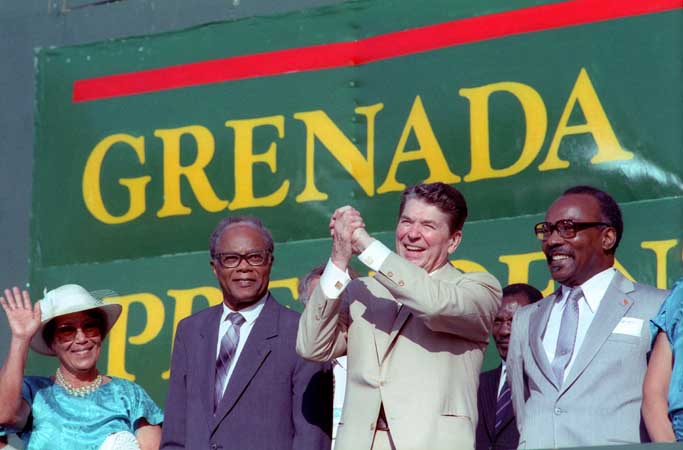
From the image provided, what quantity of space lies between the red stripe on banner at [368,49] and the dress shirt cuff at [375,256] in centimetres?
259

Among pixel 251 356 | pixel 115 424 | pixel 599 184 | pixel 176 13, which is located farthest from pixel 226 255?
pixel 176 13

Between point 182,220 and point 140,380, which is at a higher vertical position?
point 182,220

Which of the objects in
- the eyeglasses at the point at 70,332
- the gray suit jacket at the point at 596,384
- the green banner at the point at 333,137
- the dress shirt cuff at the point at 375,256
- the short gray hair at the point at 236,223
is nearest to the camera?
the gray suit jacket at the point at 596,384

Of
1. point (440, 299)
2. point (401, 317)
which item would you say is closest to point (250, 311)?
point (401, 317)

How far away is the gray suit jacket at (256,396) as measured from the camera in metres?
5.46

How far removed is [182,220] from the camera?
26.0 ft

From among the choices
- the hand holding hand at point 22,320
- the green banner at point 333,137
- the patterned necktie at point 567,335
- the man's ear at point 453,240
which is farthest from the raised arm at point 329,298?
the green banner at point 333,137

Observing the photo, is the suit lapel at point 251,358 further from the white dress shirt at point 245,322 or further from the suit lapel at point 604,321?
the suit lapel at point 604,321

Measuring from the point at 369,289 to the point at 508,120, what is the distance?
218cm

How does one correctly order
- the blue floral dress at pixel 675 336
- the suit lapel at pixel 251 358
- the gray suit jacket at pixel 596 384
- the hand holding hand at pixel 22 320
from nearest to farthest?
the blue floral dress at pixel 675 336 → the gray suit jacket at pixel 596 384 → the suit lapel at pixel 251 358 → the hand holding hand at pixel 22 320

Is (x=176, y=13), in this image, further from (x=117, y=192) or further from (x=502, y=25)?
(x=502, y=25)

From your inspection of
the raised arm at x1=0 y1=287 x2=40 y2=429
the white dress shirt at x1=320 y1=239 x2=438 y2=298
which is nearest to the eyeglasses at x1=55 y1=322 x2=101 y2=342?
the raised arm at x1=0 y1=287 x2=40 y2=429

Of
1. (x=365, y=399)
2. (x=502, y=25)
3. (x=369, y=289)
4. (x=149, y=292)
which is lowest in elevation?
(x=365, y=399)

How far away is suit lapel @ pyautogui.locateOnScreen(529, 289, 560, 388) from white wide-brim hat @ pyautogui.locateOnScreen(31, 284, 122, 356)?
184 cm
